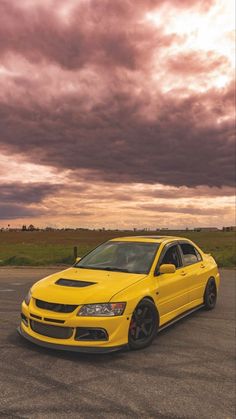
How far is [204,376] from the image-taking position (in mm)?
4543

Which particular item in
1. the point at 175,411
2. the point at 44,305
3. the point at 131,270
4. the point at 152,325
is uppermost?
the point at 131,270

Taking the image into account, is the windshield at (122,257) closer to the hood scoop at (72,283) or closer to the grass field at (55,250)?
the hood scoop at (72,283)

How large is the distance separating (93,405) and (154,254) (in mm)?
2984

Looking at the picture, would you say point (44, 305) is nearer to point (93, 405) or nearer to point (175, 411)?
point (93, 405)

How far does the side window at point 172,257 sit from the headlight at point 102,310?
161cm

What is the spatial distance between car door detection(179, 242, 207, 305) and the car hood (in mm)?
1663

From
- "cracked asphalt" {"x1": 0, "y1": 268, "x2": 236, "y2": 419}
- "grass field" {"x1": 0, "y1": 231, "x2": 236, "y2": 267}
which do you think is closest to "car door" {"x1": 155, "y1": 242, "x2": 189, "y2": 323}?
"cracked asphalt" {"x1": 0, "y1": 268, "x2": 236, "y2": 419}

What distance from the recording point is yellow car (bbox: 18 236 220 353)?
480cm

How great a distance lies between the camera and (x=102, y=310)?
4883 millimetres

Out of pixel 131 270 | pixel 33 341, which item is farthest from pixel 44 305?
pixel 131 270

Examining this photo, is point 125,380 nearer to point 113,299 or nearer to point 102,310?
point 102,310

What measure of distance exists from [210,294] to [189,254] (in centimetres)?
116

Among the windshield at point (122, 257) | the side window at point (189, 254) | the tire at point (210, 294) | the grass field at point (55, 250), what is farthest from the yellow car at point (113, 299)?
the grass field at point (55, 250)

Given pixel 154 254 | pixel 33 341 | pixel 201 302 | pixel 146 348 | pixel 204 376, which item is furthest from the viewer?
pixel 201 302
